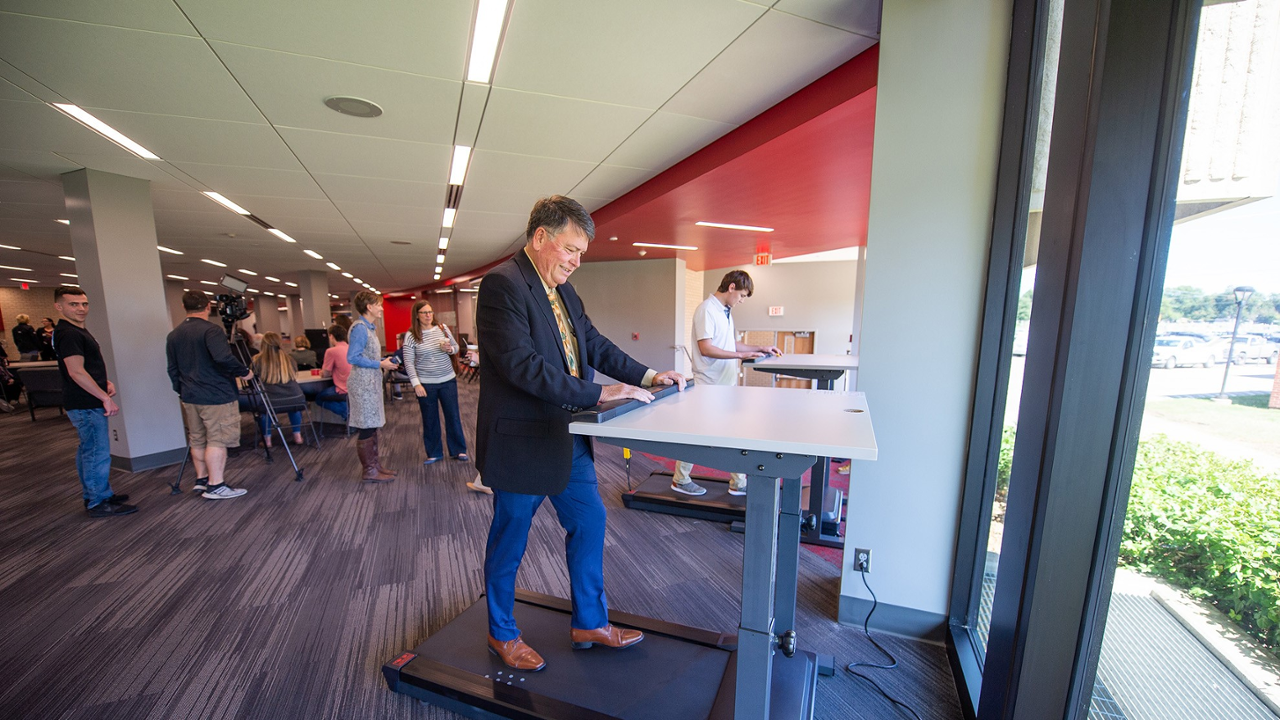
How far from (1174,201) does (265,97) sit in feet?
13.0

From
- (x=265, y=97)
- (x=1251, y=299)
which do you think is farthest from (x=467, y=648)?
(x=265, y=97)

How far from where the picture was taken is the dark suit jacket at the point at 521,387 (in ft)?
4.55

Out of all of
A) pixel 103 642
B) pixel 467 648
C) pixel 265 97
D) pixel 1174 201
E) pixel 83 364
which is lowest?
pixel 103 642

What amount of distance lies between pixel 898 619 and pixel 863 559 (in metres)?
0.30

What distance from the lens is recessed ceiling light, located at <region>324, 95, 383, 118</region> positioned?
2784 mm

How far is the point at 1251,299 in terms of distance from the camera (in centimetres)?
79

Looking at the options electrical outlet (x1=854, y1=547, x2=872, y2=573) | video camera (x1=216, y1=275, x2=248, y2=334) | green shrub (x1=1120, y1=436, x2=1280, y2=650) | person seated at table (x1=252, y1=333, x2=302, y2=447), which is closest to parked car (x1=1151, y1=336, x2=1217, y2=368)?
green shrub (x1=1120, y1=436, x2=1280, y2=650)

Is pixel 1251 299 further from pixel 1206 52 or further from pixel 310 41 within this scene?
pixel 310 41

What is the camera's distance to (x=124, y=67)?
239 cm

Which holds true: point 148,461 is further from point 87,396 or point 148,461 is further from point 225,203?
point 225,203

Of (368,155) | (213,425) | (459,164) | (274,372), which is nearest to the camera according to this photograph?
(213,425)

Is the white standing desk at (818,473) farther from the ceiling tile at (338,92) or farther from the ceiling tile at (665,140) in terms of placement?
the ceiling tile at (338,92)

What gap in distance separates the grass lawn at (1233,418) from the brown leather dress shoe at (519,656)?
1.87 metres

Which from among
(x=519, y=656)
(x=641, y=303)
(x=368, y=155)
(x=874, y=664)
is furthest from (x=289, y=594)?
(x=641, y=303)
